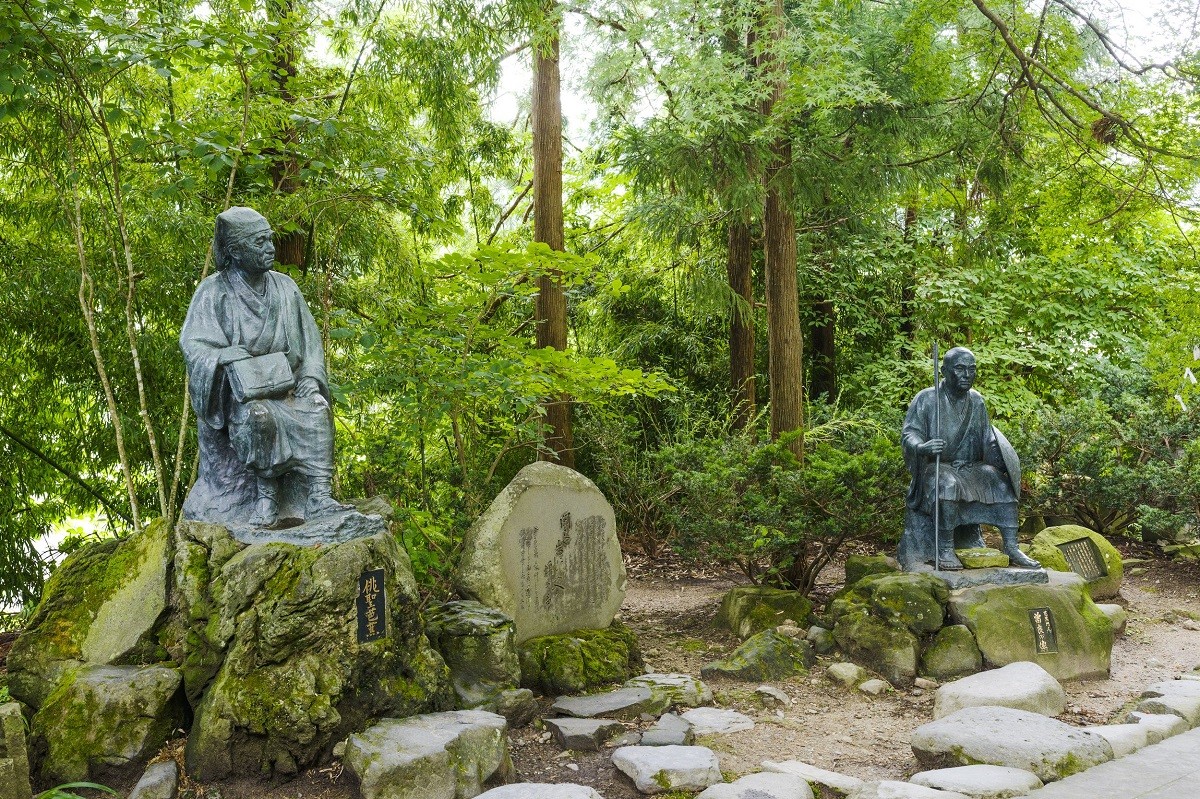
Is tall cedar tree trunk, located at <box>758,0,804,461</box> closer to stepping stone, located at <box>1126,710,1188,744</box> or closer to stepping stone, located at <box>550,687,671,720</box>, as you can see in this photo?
stepping stone, located at <box>550,687,671,720</box>

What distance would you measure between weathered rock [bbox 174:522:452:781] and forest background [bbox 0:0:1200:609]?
4.97 feet

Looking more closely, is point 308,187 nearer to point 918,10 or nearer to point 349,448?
point 349,448

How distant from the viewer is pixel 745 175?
7.08 m

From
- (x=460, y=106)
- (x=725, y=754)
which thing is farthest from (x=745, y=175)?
(x=725, y=754)

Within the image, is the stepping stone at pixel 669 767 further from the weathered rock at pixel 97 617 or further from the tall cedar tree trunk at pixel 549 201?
the tall cedar tree trunk at pixel 549 201

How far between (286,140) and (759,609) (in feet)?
17.2

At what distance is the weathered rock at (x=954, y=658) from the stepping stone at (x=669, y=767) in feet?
6.94

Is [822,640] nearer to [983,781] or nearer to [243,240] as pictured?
[983,781]

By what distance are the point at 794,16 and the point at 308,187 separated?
5.44 metres

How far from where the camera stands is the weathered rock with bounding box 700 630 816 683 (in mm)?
5477

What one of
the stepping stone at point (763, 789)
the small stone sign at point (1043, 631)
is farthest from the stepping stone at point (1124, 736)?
the stepping stone at point (763, 789)

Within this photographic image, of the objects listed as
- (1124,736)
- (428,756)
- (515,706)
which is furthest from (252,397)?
(1124,736)

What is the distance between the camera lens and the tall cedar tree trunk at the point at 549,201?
Answer: 8.64 metres

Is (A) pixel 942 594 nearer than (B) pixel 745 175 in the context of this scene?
Yes
